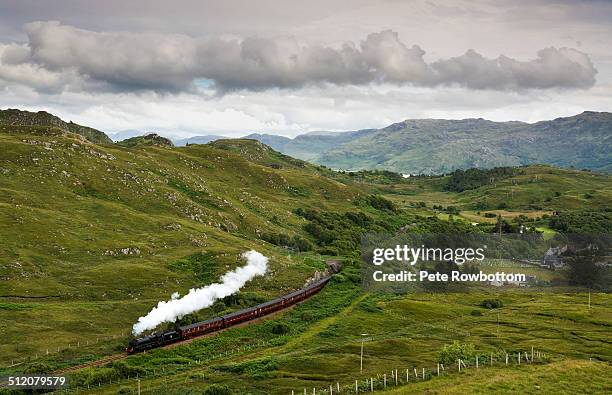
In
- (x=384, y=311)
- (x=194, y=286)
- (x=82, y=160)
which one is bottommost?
(x=384, y=311)

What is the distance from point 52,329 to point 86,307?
30.4 ft

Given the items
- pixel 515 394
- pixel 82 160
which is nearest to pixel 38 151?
pixel 82 160

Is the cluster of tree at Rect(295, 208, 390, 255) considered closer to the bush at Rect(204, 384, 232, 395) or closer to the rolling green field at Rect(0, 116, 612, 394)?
the rolling green field at Rect(0, 116, 612, 394)

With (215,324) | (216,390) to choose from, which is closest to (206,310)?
(215,324)

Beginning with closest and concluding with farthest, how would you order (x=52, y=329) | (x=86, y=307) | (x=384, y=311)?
Result: (x=52, y=329) < (x=86, y=307) < (x=384, y=311)

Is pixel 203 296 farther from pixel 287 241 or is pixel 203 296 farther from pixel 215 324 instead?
pixel 287 241

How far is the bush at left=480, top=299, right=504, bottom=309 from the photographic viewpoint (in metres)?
124

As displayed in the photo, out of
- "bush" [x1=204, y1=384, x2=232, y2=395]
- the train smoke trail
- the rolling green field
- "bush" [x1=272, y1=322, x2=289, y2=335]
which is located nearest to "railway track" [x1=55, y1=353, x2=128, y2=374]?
the rolling green field

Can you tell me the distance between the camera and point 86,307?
87.7 meters

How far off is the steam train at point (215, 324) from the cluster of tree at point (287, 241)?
40.4 meters

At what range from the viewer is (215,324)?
283 feet

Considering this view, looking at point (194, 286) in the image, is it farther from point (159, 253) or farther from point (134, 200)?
point (134, 200)

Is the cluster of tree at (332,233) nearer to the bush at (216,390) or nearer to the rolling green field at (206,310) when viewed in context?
the rolling green field at (206,310)

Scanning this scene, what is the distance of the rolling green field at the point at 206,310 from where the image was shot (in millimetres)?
69312
